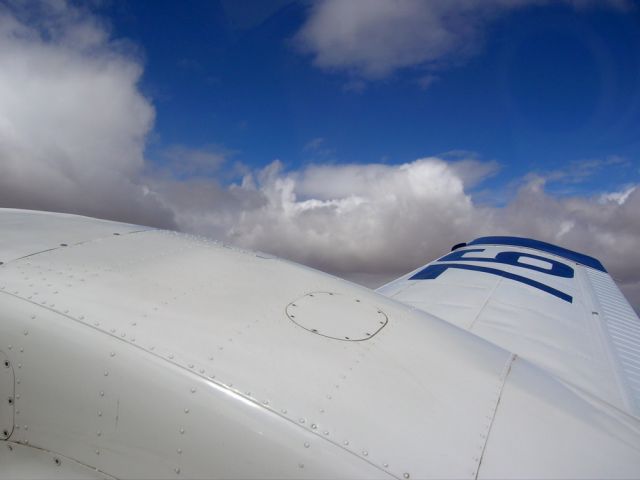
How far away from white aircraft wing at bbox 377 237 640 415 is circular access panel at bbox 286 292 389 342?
2844 millimetres

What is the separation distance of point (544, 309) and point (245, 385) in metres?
7.21

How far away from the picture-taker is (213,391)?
2758 mm

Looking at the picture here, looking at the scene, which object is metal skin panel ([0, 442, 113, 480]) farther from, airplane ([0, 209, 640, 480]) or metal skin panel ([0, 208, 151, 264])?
metal skin panel ([0, 208, 151, 264])

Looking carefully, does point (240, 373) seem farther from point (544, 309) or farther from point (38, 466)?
point (544, 309)

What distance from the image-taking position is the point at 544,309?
300 inches

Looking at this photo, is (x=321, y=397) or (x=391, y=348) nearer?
(x=321, y=397)

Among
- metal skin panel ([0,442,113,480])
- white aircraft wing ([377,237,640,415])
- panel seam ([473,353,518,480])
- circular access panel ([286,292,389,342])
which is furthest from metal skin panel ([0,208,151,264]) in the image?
white aircraft wing ([377,237,640,415])

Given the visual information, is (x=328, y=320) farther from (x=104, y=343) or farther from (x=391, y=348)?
(x=104, y=343)

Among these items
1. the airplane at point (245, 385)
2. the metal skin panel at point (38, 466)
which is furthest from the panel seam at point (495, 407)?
the metal skin panel at point (38, 466)

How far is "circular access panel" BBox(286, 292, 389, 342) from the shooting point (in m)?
3.72

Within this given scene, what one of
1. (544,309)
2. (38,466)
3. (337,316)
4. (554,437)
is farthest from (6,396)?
(544,309)

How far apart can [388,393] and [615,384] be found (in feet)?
13.8

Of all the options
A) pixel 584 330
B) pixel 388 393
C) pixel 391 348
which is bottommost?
pixel 388 393

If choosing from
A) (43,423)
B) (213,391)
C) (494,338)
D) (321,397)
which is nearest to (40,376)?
(43,423)
